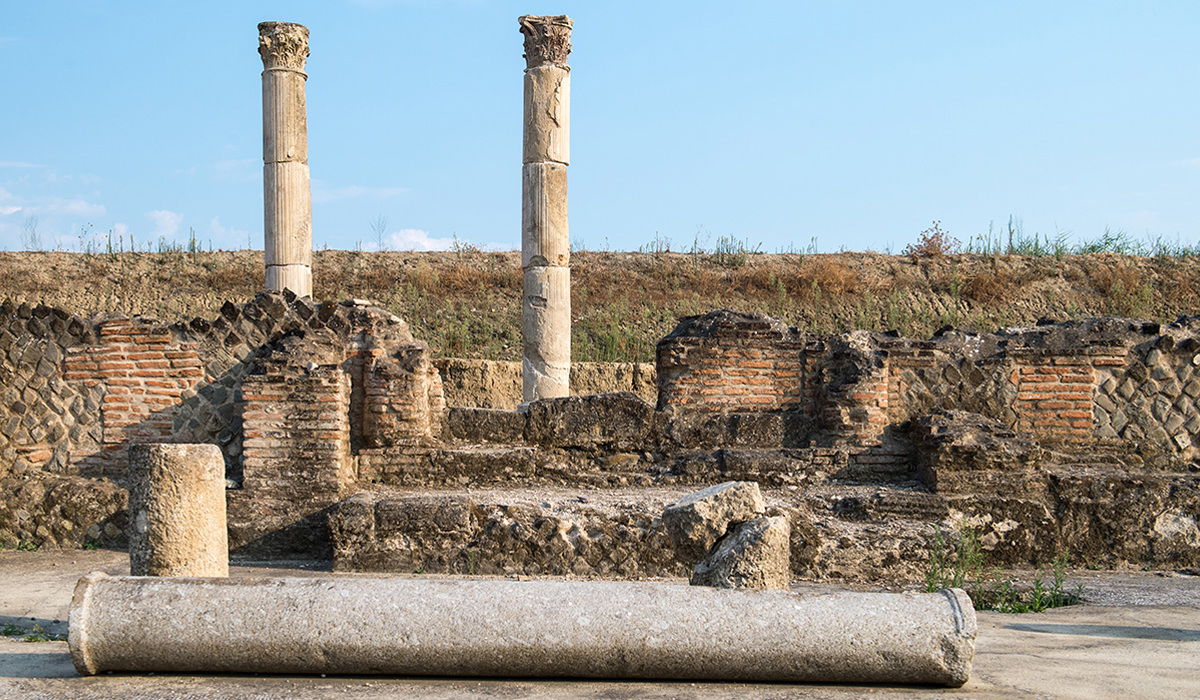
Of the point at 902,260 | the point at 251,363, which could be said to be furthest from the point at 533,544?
the point at 902,260

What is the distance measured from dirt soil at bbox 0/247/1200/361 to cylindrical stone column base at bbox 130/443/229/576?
13024 millimetres

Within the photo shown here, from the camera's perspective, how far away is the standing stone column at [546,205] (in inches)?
449

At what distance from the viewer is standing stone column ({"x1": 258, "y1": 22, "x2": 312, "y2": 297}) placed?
1170 cm

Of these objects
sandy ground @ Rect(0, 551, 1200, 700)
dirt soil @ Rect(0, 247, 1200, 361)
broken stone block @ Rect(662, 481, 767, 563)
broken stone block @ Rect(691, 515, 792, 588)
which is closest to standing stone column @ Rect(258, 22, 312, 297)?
dirt soil @ Rect(0, 247, 1200, 361)

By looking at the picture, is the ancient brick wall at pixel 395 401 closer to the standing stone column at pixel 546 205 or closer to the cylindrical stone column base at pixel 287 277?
the standing stone column at pixel 546 205

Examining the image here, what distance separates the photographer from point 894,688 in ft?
12.1

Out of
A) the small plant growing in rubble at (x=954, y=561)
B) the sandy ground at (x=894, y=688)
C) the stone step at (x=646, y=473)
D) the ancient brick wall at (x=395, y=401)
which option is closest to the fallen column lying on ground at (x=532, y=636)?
the sandy ground at (x=894, y=688)

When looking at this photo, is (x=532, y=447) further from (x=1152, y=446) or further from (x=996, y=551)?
(x=1152, y=446)

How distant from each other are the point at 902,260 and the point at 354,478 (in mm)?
17070

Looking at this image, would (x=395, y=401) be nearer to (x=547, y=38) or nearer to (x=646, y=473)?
(x=646, y=473)

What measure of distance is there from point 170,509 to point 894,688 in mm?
3256

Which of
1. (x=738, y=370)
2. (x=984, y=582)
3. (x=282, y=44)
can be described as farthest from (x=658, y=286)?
(x=984, y=582)

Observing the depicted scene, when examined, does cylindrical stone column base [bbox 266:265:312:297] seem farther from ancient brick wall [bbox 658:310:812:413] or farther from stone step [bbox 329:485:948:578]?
stone step [bbox 329:485:948:578]

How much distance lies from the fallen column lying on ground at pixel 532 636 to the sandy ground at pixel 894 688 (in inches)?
1.9
